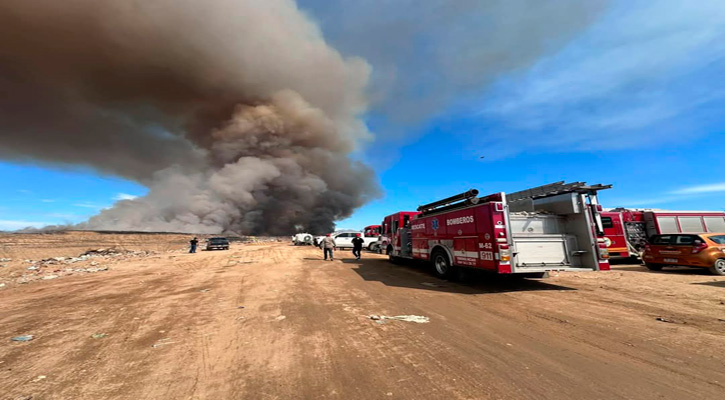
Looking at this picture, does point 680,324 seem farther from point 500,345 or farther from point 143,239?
point 143,239

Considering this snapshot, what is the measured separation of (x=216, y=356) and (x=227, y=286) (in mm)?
4815

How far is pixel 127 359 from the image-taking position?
319 cm

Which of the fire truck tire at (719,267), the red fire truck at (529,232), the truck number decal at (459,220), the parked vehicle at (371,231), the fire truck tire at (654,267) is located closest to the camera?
the red fire truck at (529,232)

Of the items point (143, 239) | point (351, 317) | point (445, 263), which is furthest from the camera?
point (143, 239)

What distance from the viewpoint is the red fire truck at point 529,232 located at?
6656 mm

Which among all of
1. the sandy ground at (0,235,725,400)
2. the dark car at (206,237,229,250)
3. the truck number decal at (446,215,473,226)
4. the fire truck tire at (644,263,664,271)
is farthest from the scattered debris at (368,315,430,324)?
the dark car at (206,237,229,250)

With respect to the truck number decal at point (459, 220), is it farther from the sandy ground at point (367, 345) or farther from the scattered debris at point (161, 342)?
the scattered debris at point (161, 342)

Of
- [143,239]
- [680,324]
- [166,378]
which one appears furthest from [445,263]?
[143,239]

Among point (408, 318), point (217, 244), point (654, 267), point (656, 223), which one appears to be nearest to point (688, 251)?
point (654, 267)

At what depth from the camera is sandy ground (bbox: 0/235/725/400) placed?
8.24ft

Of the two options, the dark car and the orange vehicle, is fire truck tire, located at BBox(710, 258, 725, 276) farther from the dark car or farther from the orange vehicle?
the dark car

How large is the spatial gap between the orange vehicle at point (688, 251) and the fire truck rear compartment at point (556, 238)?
5.04 meters

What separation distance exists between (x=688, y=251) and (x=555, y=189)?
227 inches

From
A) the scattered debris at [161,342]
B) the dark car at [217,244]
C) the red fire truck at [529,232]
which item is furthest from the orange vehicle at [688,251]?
the dark car at [217,244]
